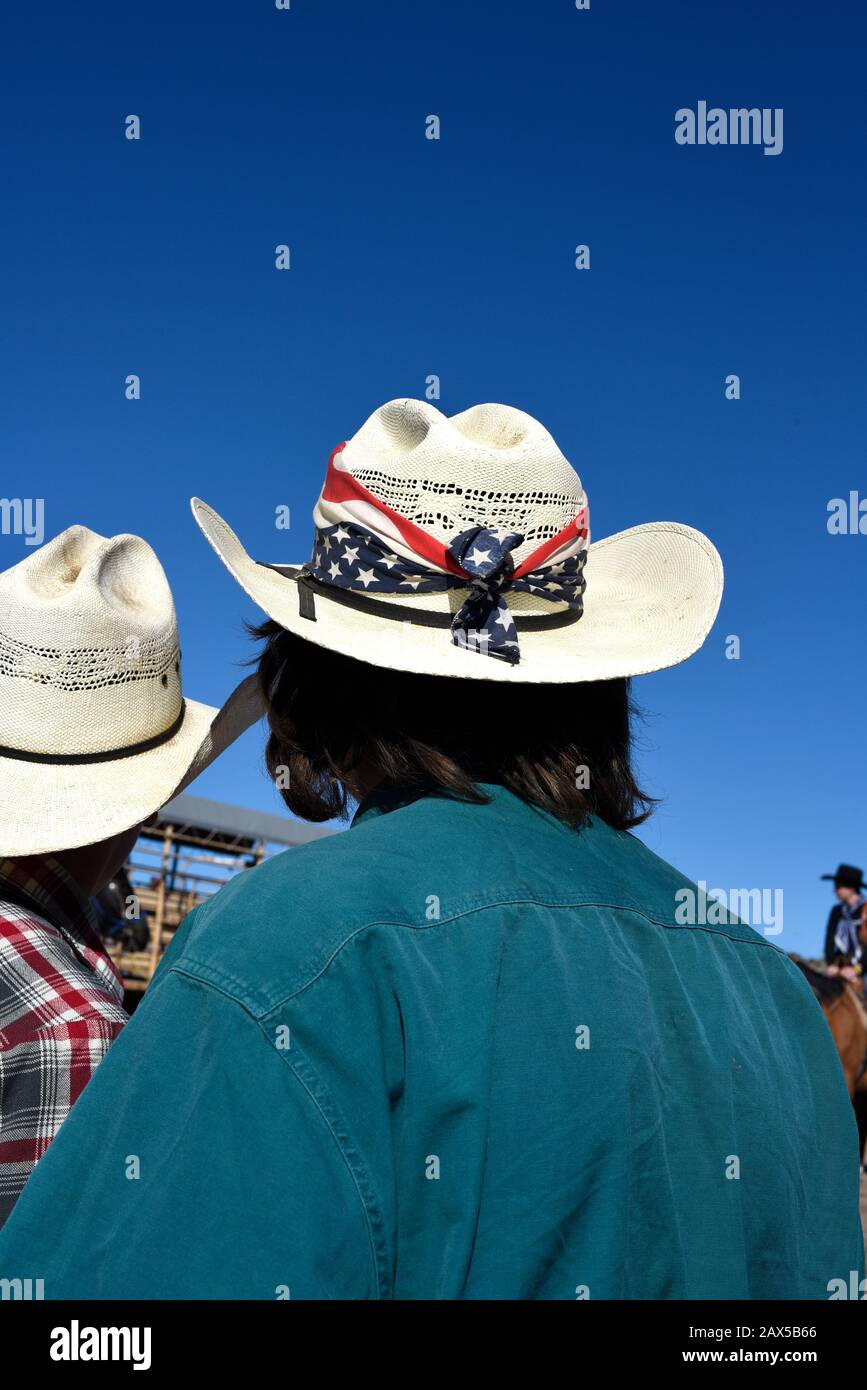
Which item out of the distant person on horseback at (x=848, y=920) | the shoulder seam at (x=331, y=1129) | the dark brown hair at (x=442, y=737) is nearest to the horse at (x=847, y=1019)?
the distant person on horseback at (x=848, y=920)

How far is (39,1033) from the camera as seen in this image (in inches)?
68.2

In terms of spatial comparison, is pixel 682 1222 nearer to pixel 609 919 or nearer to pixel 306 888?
pixel 609 919

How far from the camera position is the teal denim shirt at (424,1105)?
3.16 ft

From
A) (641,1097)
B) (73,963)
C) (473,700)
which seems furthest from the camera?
(73,963)

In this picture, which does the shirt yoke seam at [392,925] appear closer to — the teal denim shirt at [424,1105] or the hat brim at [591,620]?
the teal denim shirt at [424,1105]

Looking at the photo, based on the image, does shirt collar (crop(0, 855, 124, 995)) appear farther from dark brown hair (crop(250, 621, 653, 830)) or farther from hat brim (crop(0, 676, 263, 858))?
dark brown hair (crop(250, 621, 653, 830))

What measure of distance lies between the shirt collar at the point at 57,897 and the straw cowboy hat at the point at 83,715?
61 mm

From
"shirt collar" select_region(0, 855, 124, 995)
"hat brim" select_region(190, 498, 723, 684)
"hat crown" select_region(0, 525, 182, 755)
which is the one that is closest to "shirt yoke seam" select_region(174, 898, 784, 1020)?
"hat brim" select_region(190, 498, 723, 684)

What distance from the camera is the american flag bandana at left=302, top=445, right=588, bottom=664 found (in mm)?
1515

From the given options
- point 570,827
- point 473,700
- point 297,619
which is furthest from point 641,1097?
point 297,619

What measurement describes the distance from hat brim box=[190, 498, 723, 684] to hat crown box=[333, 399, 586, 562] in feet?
0.38

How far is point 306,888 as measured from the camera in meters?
1.07

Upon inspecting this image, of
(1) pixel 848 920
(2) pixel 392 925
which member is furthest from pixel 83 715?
(1) pixel 848 920
